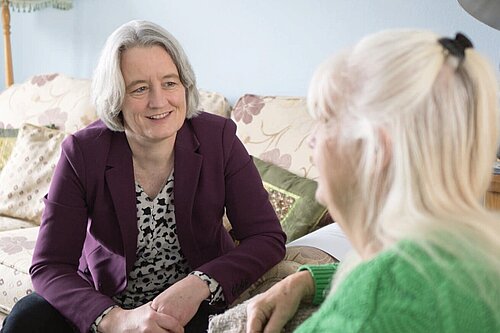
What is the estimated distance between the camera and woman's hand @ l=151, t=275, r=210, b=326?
1.62 metres

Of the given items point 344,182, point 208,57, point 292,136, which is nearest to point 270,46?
point 208,57

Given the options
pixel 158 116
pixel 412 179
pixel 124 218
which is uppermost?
pixel 412 179

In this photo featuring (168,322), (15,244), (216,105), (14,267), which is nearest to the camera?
(168,322)

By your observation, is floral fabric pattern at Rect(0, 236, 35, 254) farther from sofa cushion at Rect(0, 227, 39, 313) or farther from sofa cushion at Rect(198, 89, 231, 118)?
sofa cushion at Rect(198, 89, 231, 118)

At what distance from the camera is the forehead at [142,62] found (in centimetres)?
175

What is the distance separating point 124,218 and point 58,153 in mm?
1167

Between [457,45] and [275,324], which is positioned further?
[275,324]

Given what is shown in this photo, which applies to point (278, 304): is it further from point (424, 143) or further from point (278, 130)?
point (278, 130)

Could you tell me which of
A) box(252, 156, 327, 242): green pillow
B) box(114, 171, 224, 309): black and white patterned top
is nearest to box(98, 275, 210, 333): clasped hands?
box(114, 171, 224, 309): black and white patterned top

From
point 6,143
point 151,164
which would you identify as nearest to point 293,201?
point 151,164

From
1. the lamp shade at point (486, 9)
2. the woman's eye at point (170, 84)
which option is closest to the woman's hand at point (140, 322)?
the woman's eye at point (170, 84)

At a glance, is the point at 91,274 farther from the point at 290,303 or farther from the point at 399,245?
the point at 399,245

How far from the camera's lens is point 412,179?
0.91 meters

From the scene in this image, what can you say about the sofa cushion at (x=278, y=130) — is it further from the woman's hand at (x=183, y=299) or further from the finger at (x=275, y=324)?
the finger at (x=275, y=324)
